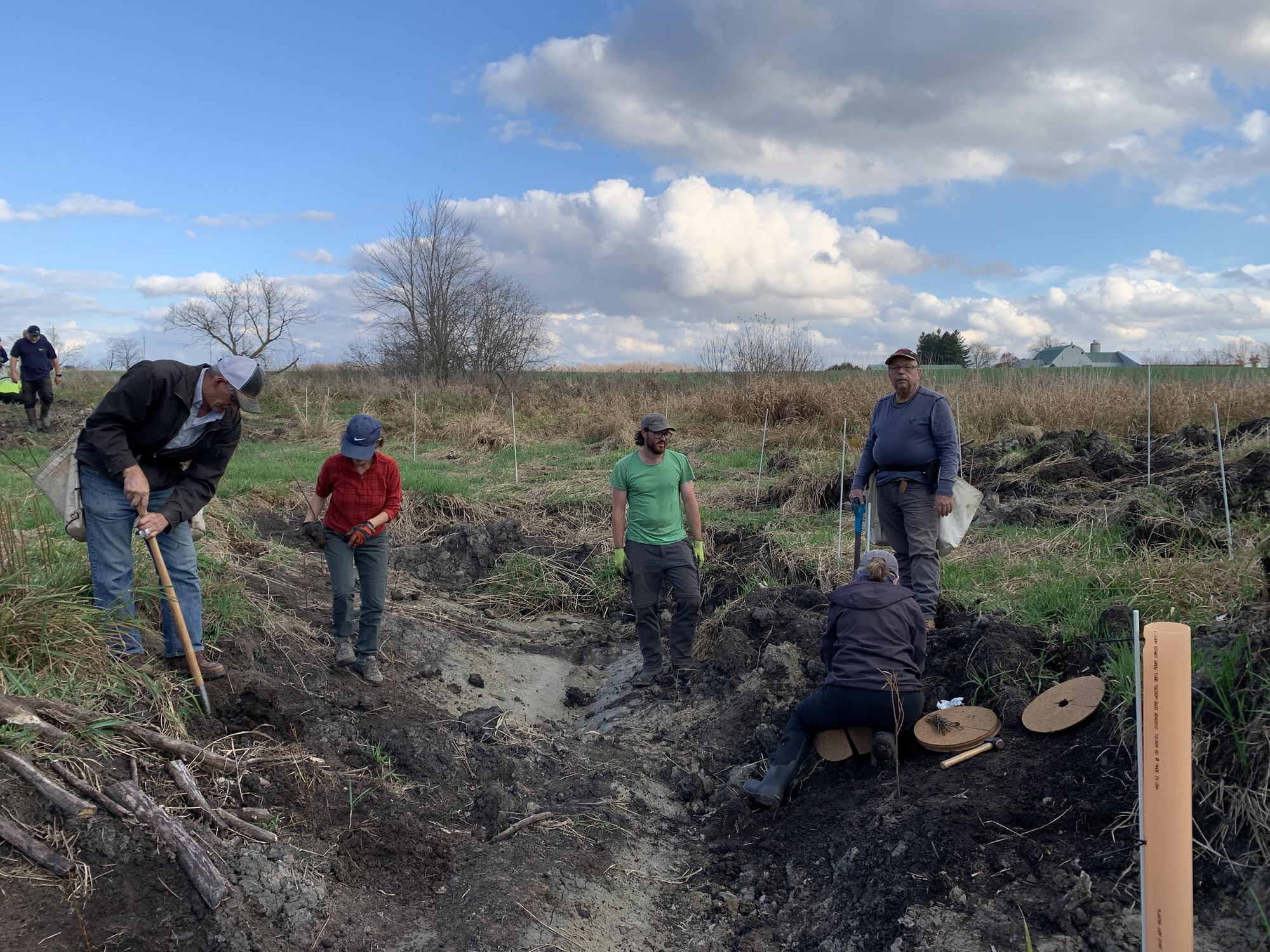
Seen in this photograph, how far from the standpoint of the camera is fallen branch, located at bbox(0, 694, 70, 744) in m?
3.30

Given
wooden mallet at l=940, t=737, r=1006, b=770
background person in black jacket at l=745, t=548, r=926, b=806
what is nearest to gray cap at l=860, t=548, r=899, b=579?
background person in black jacket at l=745, t=548, r=926, b=806

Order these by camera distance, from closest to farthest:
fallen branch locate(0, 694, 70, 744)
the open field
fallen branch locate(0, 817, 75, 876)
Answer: fallen branch locate(0, 817, 75, 876) < the open field < fallen branch locate(0, 694, 70, 744)

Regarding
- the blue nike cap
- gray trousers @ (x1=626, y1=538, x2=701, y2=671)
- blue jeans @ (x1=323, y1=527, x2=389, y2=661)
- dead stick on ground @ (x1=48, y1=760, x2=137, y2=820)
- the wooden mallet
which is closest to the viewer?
dead stick on ground @ (x1=48, y1=760, x2=137, y2=820)

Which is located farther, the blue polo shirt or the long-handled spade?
the blue polo shirt

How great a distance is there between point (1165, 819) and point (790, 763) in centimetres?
276

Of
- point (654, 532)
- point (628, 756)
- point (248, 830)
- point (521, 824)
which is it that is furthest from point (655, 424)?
point (248, 830)

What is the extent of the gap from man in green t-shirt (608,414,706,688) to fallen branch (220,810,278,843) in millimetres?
3117

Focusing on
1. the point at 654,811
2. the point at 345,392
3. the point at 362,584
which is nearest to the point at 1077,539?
the point at 654,811

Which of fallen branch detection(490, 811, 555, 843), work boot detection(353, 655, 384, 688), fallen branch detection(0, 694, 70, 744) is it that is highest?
fallen branch detection(0, 694, 70, 744)

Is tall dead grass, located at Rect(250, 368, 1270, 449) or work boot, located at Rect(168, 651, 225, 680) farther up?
tall dead grass, located at Rect(250, 368, 1270, 449)

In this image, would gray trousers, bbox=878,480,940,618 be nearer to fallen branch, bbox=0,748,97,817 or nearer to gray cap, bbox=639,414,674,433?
gray cap, bbox=639,414,674,433

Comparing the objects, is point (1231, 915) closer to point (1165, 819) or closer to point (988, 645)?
point (1165, 819)

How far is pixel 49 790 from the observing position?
122 inches

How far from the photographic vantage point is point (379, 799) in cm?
397
